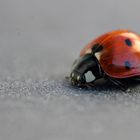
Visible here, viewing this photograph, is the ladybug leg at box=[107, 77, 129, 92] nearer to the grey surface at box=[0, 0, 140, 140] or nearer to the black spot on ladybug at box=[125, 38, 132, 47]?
the grey surface at box=[0, 0, 140, 140]

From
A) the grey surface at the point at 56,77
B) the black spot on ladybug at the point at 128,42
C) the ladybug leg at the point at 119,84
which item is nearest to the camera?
the grey surface at the point at 56,77

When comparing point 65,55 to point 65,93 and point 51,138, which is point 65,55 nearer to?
point 65,93

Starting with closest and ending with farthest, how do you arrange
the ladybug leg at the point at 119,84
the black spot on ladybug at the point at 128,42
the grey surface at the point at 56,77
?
the grey surface at the point at 56,77
the ladybug leg at the point at 119,84
the black spot on ladybug at the point at 128,42

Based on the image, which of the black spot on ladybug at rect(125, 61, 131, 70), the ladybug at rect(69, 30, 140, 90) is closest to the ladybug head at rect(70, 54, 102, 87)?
the ladybug at rect(69, 30, 140, 90)

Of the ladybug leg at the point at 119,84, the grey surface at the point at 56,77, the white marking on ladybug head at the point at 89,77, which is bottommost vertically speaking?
the ladybug leg at the point at 119,84

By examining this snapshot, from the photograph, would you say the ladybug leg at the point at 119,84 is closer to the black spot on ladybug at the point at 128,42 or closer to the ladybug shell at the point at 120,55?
the ladybug shell at the point at 120,55

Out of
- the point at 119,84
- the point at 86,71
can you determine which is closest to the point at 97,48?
the point at 86,71

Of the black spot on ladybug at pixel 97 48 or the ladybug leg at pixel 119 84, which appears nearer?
the ladybug leg at pixel 119 84

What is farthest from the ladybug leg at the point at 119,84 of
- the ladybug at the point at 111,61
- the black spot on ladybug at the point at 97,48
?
the black spot on ladybug at the point at 97,48
